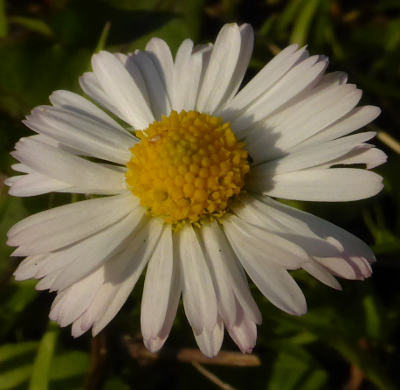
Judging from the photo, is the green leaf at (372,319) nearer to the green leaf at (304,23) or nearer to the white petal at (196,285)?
the white petal at (196,285)

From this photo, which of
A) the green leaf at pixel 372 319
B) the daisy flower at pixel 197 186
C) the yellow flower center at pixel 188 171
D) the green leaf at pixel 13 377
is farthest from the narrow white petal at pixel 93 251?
the green leaf at pixel 372 319

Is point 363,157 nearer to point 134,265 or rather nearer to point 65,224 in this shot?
point 134,265

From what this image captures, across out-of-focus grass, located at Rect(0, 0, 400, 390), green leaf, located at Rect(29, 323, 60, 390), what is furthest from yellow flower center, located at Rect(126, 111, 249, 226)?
green leaf, located at Rect(29, 323, 60, 390)

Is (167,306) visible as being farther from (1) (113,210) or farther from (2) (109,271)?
(1) (113,210)

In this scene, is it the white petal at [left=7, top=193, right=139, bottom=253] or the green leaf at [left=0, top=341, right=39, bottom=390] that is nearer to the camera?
the white petal at [left=7, top=193, right=139, bottom=253]

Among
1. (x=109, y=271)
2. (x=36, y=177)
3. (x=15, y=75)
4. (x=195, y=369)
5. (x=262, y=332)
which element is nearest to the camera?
(x=109, y=271)

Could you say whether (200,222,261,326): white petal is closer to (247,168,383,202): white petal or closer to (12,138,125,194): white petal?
(247,168,383,202): white petal

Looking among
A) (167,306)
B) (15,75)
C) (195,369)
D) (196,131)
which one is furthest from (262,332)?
(15,75)
